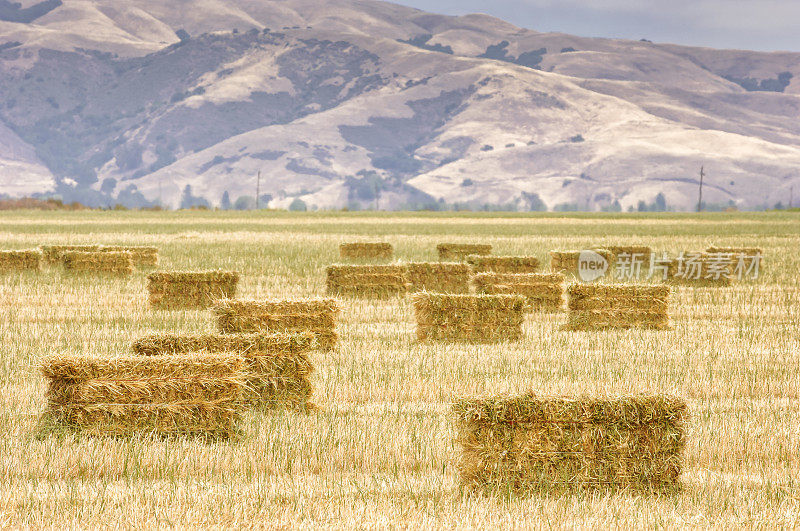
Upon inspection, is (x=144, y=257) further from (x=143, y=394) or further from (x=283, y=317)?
(x=143, y=394)

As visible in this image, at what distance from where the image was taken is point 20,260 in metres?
26.5

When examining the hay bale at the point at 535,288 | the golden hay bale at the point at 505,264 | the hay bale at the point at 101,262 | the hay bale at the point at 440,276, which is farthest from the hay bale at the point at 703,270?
the hay bale at the point at 101,262

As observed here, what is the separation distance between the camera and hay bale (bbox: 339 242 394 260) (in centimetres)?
3438

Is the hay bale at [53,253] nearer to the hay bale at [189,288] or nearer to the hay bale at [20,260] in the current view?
the hay bale at [20,260]

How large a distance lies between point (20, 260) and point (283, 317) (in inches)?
613

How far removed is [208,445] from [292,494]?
1.49m

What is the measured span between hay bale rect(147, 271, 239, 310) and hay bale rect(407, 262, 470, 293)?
4.72 metres

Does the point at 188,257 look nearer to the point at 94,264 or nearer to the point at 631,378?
the point at 94,264

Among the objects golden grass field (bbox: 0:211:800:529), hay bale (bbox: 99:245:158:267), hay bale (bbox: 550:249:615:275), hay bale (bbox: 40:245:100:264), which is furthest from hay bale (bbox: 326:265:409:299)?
hay bale (bbox: 40:245:100:264)

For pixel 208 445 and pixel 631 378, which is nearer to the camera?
pixel 208 445

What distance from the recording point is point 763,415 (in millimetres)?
9406

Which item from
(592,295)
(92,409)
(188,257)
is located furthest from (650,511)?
(188,257)

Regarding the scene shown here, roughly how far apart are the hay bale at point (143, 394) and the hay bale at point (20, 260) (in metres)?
19.6

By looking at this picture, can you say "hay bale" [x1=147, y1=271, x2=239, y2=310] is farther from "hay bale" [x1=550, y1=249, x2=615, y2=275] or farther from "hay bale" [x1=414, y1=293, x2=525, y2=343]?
"hay bale" [x1=550, y1=249, x2=615, y2=275]
